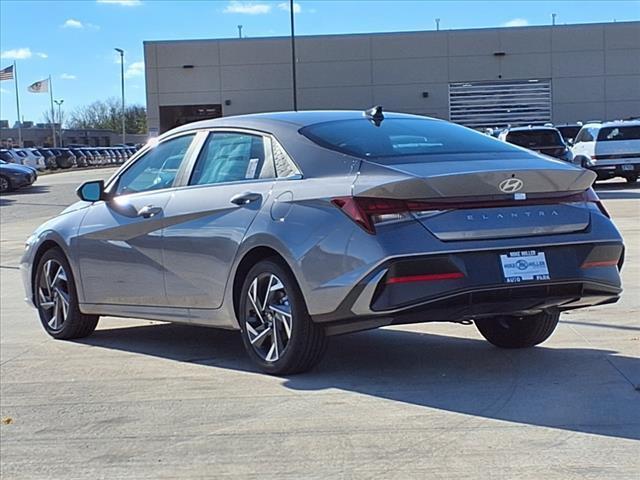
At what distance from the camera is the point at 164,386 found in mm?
6133

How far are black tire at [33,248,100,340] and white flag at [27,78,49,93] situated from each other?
7026 cm

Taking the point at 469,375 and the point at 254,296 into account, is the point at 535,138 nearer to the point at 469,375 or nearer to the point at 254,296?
the point at 469,375

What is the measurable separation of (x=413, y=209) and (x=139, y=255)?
8.03ft

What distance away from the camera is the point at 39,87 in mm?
75062

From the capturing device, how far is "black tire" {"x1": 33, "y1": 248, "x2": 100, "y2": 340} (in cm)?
775

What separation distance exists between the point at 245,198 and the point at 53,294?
2558 millimetres

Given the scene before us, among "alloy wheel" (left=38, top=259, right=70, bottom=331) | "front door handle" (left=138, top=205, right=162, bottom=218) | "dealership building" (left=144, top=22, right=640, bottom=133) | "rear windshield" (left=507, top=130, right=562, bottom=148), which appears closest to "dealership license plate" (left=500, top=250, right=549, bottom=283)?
"front door handle" (left=138, top=205, right=162, bottom=218)

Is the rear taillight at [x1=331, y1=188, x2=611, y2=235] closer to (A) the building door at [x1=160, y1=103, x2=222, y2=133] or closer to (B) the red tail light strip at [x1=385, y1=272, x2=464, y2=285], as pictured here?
(B) the red tail light strip at [x1=385, y1=272, x2=464, y2=285]

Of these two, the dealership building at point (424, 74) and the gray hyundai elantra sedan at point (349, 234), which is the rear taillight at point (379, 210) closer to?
the gray hyundai elantra sedan at point (349, 234)

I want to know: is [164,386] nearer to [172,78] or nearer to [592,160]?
[592,160]

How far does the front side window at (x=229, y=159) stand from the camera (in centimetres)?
638

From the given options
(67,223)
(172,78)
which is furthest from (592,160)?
(172,78)

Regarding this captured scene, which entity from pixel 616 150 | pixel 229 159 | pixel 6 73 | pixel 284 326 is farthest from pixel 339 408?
pixel 6 73

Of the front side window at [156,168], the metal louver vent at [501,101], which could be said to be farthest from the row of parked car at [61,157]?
the front side window at [156,168]
